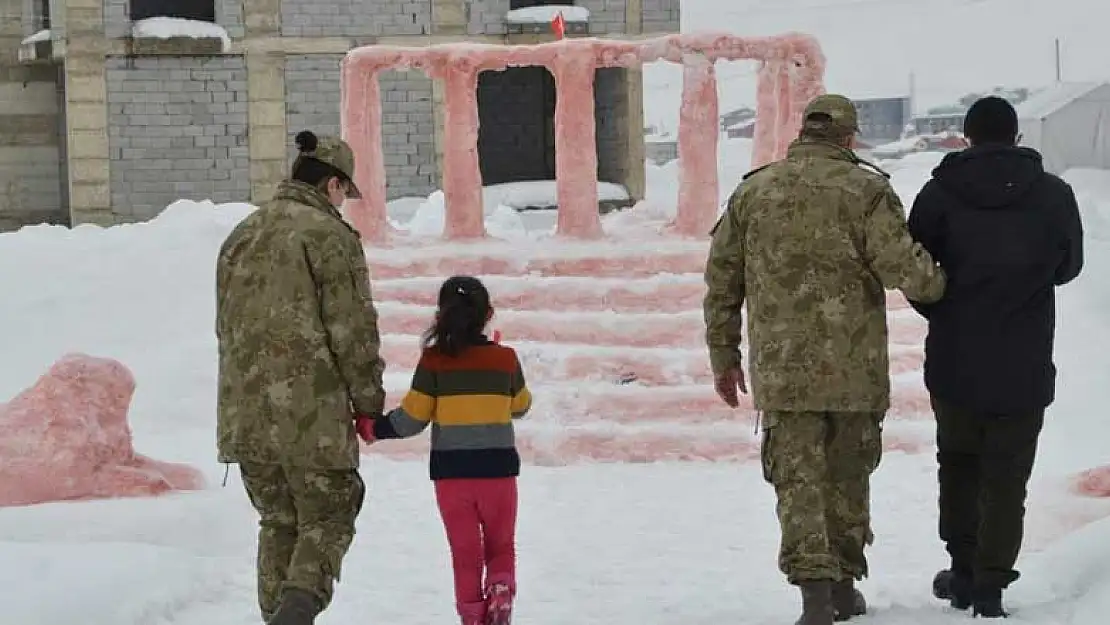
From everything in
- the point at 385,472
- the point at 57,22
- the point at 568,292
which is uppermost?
the point at 57,22

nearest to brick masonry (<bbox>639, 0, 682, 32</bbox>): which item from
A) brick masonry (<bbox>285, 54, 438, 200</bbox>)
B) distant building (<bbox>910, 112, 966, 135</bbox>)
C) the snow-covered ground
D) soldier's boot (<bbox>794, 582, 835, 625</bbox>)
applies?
brick masonry (<bbox>285, 54, 438, 200</bbox>)

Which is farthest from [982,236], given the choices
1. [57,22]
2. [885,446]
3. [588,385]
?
[57,22]

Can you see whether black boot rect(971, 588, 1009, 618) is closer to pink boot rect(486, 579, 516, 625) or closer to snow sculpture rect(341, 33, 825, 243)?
pink boot rect(486, 579, 516, 625)

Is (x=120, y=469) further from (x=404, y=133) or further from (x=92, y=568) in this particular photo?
(x=404, y=133)

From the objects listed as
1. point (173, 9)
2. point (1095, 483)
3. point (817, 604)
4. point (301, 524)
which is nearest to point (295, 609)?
point (301, 524)

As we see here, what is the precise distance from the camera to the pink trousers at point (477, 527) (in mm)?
4789

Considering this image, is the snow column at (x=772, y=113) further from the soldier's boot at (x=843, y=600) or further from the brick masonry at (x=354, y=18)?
the brick masonry at (x=354, y=18)

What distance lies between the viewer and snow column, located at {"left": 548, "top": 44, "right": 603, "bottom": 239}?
411 inches

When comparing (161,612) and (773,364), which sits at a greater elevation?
(773,364)

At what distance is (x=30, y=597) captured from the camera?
4.94 metres

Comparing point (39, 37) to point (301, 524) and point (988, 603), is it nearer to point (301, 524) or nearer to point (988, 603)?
point (301, 524)

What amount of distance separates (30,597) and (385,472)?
11.1 feet

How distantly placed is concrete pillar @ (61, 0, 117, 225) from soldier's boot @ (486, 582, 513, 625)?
17177 mm

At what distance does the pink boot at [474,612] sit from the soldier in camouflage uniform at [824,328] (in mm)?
926
